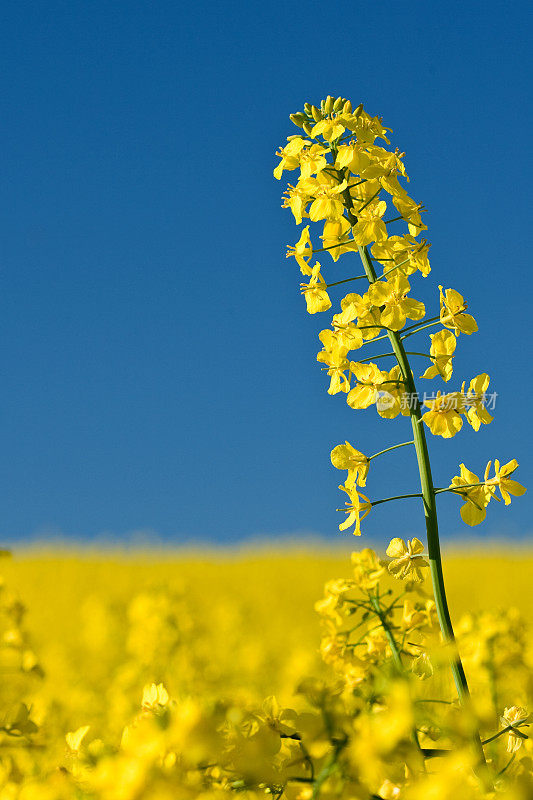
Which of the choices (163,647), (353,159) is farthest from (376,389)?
(163,647)

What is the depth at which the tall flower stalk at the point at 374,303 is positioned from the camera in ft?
7.09

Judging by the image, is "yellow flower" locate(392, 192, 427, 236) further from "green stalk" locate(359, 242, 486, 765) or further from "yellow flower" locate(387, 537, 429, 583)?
"yellow flower" locate(387, 537, 429, 583)

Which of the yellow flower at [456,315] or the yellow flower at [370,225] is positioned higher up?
the yellow flower at [370,225]

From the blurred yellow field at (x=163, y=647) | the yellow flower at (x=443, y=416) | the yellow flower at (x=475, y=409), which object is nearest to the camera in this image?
the blurred yellow field at (x=163, y=647)

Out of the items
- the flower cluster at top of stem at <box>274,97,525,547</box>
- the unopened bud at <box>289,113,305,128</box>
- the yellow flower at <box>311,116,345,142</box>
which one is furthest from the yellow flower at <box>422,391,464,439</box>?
the unopened bud at <box>289,113,305,128</box>

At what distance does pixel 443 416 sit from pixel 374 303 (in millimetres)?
352

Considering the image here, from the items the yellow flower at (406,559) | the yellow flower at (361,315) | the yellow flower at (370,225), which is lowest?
the yellow flower at (406,559)

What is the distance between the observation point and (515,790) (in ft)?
4.02

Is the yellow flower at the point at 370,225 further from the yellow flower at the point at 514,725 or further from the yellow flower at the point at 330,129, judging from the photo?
the yellow flower at the point at 514,725

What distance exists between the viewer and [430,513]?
2.00 meters

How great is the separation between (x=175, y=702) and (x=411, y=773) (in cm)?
51

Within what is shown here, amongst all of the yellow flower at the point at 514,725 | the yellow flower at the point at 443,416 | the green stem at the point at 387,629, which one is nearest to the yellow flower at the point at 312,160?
the yellow flower at the point at 443,416

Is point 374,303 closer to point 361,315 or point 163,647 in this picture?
point 361,315

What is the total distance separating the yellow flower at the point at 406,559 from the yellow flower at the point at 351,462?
0.21 m
